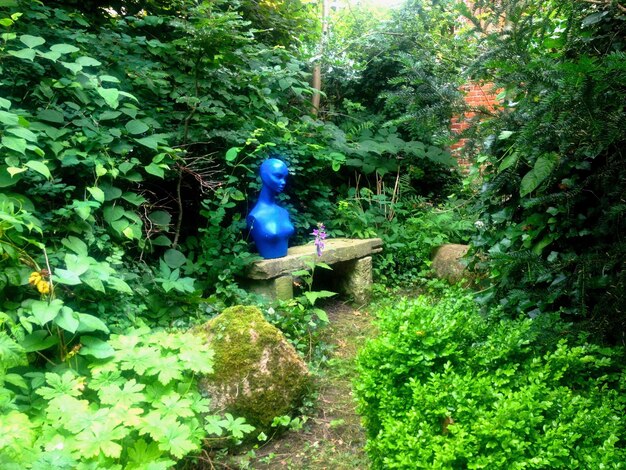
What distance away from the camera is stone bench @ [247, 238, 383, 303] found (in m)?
3.59

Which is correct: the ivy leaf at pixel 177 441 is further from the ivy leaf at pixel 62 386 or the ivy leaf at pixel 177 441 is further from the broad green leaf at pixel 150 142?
the broad green leaf at pixel 150 142

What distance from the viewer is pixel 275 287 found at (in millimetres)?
3600

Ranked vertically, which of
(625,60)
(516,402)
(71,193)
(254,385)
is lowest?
(254,385)

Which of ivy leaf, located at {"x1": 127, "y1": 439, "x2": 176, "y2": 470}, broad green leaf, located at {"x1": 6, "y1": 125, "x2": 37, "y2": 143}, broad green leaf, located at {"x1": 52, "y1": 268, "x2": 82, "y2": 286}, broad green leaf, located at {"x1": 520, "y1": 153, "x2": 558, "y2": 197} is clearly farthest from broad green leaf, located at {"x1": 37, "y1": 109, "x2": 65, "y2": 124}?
broad green leaf, located at {"x1": 520, "y1": 153, "x2": 558, "y2": 197}

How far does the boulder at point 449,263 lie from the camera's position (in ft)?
15.1

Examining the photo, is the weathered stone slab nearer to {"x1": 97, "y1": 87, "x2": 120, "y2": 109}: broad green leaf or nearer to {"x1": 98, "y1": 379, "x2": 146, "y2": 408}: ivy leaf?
{"x1": 97, "y1": 87, "x2": 120, "y2": 109}: broad green leaf

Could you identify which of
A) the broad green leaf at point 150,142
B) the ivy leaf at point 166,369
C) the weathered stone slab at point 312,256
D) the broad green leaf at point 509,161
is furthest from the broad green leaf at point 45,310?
the broad green leaf at point 509,161

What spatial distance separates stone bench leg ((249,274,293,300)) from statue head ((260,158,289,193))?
2.18ft

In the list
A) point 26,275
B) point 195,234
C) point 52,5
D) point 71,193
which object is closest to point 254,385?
point 26,275

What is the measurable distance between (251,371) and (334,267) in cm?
216

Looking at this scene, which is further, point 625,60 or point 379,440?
point 379,440

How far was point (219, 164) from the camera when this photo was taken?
3701 mm

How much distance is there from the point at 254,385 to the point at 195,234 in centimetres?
178

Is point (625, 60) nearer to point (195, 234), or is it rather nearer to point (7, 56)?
point (7, 56)
